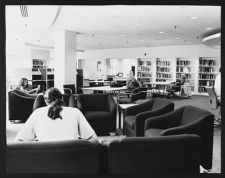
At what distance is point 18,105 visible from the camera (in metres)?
6.72

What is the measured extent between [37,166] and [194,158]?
1.44 meters

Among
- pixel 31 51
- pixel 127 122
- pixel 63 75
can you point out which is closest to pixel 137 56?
pixel 31 51

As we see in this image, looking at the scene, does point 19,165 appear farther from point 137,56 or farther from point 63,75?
point 137,56

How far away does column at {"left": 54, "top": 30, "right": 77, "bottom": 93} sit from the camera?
1062cm

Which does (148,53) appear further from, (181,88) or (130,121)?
(130,121)

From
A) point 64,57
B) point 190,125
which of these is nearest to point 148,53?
point 64,57

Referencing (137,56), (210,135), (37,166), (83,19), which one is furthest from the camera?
(137,56)

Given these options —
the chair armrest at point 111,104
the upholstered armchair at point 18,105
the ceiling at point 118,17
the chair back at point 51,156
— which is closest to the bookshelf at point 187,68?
the ceiling at point 118,17

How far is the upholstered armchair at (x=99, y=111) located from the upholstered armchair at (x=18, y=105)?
5.09 ft

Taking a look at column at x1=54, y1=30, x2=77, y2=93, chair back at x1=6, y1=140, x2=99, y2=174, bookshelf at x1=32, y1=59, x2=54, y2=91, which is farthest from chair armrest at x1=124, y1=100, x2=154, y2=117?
bookshelf at x1=32, y1=59, x2=54, y2=91

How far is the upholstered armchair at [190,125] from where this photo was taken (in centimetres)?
364

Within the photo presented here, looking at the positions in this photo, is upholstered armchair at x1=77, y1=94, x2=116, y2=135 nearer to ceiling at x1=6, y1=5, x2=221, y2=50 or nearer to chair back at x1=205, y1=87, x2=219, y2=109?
ceiling at x1=6, y1=5, x2=221, y2=50

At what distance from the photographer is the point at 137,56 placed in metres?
18.2

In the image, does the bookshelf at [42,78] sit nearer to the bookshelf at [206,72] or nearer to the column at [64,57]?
the column at [64,57]
